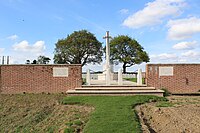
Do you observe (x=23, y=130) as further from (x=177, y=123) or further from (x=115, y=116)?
(x=177, y=123)

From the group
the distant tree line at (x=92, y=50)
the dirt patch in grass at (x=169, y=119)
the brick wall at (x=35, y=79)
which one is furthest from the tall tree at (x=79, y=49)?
the dirt patch in grass at (x=169, y=119)

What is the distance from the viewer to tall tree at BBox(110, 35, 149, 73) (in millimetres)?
40125

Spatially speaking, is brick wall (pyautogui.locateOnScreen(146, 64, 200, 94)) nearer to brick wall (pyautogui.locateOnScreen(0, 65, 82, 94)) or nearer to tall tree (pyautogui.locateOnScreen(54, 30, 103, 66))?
brick wall (pyautogui.locateOnScreen(0, 65, 82, 94))

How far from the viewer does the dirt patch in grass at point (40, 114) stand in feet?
25.5

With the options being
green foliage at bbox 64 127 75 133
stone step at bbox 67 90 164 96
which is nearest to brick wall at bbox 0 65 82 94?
stone step at bbox 67 90 164 96

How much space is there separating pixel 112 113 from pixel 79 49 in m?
34.7

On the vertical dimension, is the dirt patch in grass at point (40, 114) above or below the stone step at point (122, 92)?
below

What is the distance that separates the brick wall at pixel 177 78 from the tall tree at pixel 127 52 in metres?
26.3

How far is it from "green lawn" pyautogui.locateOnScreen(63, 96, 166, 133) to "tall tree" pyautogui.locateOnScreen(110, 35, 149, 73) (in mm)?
29238

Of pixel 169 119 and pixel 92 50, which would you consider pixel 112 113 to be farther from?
pixel 92 50

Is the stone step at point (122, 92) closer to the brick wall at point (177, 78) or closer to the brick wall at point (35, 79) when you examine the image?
the brick wall at point (35, 79)

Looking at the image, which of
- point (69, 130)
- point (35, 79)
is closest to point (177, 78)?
point (35, 79)

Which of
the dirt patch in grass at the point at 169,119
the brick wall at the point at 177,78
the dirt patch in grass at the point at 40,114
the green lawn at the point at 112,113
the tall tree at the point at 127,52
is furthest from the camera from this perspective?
the tall tree at the point at 127,52

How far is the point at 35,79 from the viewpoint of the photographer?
13.3 m
